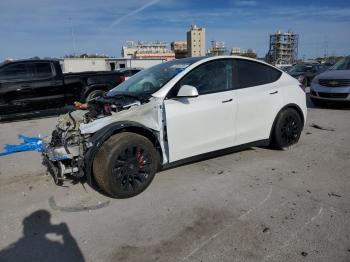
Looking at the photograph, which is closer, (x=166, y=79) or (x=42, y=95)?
(x=166, y=79)

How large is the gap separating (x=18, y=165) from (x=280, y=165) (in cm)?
433

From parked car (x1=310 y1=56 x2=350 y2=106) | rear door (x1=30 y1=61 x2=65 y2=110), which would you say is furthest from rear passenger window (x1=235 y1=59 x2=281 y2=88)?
rear door (x1=30 y1=61 x2=65 y2=110)

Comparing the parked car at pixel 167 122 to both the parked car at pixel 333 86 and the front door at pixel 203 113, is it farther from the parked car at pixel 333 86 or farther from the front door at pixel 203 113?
the parked car at pixel 333 86

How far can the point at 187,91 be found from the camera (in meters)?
4.04

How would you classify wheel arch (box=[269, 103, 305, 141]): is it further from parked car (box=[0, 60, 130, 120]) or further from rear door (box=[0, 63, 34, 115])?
rear door (box=[0, 63, 34, 115])

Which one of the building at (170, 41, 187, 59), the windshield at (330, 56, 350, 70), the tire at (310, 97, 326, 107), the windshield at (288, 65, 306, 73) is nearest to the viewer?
the windshield at (330, 56, 350, 70)

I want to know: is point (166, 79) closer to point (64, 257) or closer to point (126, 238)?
point (126, 238)

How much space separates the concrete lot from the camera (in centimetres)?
289

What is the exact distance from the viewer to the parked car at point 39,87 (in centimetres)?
955

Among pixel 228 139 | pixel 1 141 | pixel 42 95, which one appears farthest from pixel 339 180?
pixel 42 95

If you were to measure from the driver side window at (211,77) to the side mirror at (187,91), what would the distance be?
246 millimetres

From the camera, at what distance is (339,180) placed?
14.3 feet

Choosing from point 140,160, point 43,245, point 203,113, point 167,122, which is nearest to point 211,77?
point 203,113

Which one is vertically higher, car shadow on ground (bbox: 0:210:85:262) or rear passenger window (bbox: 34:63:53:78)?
rear passenger window (bbox: 34:63:53:78)
